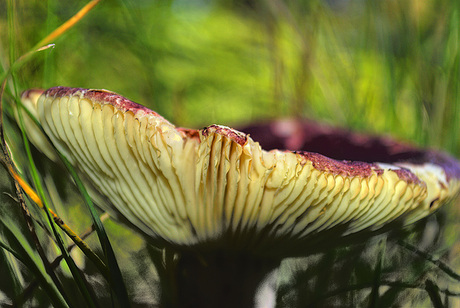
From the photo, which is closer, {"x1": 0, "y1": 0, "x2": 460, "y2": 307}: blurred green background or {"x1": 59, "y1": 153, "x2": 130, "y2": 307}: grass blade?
{"x1": 59, "y1": 153, "x2": 130, "y2": 307}: grass blade

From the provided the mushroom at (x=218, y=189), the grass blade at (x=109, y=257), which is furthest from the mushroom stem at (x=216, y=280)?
the grass blade at (x=109, y=257)

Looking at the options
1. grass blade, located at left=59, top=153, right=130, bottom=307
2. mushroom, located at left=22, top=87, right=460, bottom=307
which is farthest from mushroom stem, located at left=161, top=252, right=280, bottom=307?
grass blade, located at left=59, top=153, right=130, bottom=307

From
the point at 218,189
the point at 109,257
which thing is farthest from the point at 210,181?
the point at 109,257

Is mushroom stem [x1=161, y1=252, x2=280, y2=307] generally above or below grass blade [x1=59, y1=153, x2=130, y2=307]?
below

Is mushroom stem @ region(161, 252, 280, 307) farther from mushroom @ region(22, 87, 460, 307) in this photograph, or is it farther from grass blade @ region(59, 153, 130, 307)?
grass blade @ region(59, 153, 130, 307)

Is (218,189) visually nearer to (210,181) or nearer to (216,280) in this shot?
(210,181)
